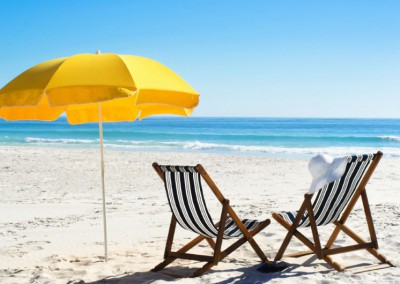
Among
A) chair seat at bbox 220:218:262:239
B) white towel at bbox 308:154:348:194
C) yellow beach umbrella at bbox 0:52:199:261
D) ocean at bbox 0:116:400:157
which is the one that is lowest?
ocean at bbox 0:116:400:157

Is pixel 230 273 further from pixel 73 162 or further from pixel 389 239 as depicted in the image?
pixel 73 162

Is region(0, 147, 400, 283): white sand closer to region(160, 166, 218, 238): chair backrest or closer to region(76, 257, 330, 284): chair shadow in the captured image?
region(76, 257, 330, 284): chair shadow

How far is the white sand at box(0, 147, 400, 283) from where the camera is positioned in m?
4.10

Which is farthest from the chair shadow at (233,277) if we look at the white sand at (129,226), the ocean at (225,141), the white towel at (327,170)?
the ocean at (225,141)

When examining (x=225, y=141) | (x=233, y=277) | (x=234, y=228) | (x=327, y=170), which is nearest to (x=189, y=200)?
(x=234, y=228)

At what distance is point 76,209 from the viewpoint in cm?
738

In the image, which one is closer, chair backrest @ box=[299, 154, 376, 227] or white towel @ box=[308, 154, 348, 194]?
white towel @ box=[308, 154, 348, 194]

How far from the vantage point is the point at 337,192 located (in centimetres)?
410

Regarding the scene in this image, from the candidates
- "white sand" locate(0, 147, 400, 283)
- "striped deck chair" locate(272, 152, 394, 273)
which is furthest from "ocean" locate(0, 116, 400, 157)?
"striped deck chair" locate(272, 152, 394, 273)

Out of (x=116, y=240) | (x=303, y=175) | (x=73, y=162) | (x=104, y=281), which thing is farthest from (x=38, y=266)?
(x=73, y=162)

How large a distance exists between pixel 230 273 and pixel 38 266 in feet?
5.34

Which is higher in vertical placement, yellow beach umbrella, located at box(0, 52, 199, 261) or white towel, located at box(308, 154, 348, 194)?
yellow beach umbrella, located at box(0, 52, 199, 261)

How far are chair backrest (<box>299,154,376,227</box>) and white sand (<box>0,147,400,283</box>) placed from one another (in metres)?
0.43

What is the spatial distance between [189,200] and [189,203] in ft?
0.08
